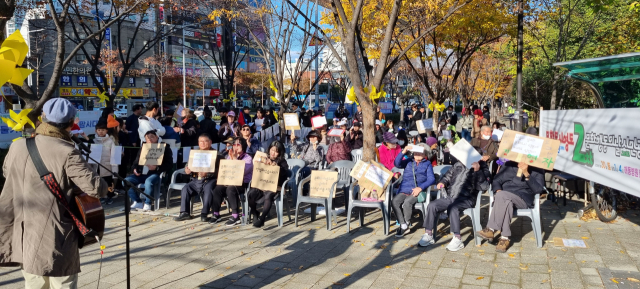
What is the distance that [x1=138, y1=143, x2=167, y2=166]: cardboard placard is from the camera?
28.8 feet

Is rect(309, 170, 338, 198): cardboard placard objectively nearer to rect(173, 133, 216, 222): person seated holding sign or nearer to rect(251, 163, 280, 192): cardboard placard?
rect(251, 163, 280, 192): cardboard placard

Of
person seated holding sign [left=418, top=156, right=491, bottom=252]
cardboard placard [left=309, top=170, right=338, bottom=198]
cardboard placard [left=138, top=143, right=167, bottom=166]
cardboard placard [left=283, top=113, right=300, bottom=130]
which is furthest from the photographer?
cardboard placard [left=283, top=113, right=300, bottom=130]

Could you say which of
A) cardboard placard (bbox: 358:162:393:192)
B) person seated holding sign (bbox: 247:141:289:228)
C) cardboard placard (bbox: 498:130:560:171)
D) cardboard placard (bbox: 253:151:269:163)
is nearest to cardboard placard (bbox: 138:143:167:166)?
cardboard placard (bbox: 253:151:269:163)

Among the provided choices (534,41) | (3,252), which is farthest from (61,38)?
(534,41)

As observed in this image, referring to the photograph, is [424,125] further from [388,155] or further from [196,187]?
[196,187]

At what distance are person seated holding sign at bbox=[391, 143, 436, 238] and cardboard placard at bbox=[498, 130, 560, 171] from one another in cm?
106

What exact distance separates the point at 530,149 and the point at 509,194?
0.63 meters

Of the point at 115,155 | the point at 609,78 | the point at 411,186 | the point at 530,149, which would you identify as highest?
the point at 609,78

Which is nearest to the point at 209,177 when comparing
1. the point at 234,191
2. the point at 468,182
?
the point at 234,191

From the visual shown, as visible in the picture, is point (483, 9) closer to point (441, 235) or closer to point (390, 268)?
point (441, 235)

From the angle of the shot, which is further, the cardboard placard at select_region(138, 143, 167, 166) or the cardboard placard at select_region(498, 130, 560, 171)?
the cardboard placard at select_region(138, 143, 167, 166)

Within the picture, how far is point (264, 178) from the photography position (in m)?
7.76

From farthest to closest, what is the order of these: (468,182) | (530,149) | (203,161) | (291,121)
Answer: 1. (291,121)
2. (203,161)
3. (468,182)
4. (530,149)

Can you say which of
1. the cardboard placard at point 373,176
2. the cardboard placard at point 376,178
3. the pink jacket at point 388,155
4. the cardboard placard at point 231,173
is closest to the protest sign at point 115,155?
the cardboard placard at point 231,173
